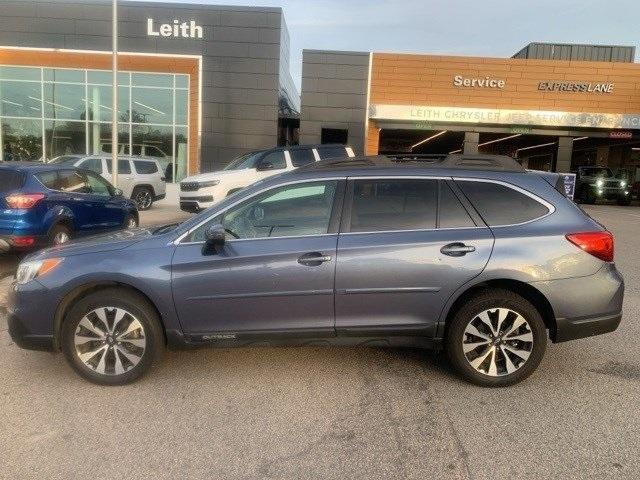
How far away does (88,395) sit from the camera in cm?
368

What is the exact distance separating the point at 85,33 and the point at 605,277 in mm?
22767

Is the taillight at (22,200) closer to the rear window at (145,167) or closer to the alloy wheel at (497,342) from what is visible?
the alloy wheel at (497,342)

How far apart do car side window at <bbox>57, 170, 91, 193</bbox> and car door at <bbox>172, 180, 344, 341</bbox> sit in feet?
16.7

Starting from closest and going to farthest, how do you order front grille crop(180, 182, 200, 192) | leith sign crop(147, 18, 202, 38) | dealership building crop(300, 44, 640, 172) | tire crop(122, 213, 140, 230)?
tire crop(122, 213, 140, 230) < front grille crop(180, 182, 200, 192) < leith sign crop(147, 18, 202, 38) < dealership building crop(300, 44, 640, 172)

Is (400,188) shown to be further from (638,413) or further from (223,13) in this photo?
(223,13)

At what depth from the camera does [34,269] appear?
12.6 feet

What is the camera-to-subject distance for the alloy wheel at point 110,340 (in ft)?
12.4

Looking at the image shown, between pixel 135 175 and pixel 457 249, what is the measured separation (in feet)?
48.9

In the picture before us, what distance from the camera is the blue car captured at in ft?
23.0

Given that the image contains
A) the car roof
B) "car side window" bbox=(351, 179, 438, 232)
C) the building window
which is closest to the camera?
"car side window" bbox=(351, 179, 438, 232)

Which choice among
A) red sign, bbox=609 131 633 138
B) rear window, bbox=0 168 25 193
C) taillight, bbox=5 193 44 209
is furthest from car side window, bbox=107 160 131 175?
red sign, bbox=609 131 633 138

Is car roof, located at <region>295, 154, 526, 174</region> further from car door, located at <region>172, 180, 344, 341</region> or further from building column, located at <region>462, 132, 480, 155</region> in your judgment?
building column, located at <region>462, 132, 480, 155</region>

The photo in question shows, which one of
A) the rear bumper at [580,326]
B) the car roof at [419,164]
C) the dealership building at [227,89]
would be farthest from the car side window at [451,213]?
the dealership building at [227,89]

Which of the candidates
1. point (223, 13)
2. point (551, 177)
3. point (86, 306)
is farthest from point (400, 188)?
point (223, 13)
